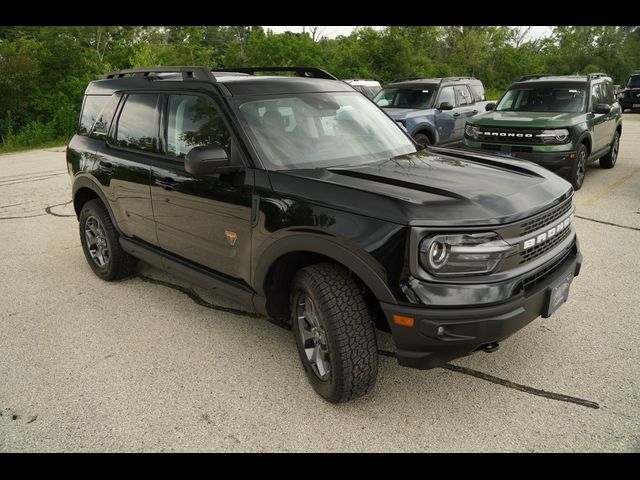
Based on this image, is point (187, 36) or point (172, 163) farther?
point (187, 36)

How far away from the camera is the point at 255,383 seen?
10.4 ft

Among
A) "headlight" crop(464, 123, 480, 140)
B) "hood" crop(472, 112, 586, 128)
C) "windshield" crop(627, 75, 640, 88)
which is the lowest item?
"windshield" crop(627, 75, 640, 88)

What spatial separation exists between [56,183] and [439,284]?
373 inches

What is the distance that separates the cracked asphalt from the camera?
2668 mm

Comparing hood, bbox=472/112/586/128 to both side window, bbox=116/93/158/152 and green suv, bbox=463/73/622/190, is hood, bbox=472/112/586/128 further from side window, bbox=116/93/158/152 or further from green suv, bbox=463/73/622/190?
side window, bbox=116/93/158/152

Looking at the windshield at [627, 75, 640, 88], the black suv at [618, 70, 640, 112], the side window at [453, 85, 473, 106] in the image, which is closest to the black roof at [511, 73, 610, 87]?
the side window at [453, 85, 473, 106]

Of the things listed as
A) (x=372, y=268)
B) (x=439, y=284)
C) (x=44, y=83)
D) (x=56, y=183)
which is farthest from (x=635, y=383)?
(x=44, y=83)

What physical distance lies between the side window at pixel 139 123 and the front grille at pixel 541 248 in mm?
2728

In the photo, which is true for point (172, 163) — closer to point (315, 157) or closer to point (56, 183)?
point (315, 157)

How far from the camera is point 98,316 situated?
414cm

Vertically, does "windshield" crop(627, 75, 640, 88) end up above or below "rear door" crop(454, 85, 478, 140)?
below

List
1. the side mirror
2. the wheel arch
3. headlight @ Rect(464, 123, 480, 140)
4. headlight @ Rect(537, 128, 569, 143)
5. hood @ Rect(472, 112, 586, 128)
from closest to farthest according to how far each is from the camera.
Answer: the wheel arch → the side mirror → headlight @ Rect(537, 128, 569, 143) → hood @ Rect(472, 112, 586, 128) → headlight @ Rect(464, 123, 480, 140)

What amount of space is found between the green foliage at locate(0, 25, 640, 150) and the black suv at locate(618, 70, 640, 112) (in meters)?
9.61
